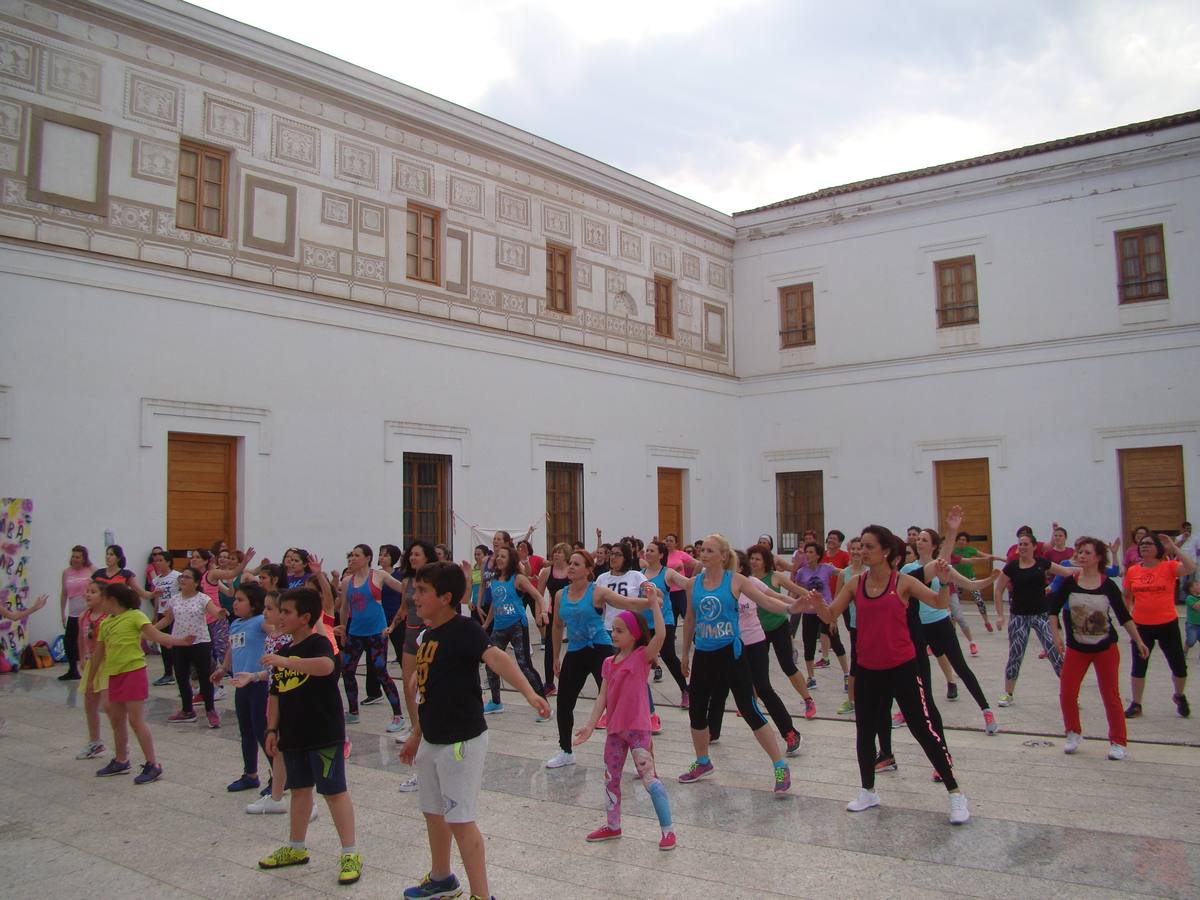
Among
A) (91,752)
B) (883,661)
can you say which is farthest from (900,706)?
(91,752)

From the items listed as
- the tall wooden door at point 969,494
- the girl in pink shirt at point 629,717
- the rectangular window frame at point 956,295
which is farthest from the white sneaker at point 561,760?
the rectangular window frame at point 956,295

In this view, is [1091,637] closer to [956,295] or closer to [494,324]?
[494,324]

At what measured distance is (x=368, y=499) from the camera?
1659 centimetres

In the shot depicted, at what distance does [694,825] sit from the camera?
19.9 ft

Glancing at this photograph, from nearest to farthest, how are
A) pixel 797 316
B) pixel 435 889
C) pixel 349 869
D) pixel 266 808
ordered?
1. pixel 435 889
2. pixel 349 869
3. pixel 266 808
4. pixel 797 316

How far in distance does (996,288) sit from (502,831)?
19.3 metres

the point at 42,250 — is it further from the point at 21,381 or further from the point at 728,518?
the point at 728,518

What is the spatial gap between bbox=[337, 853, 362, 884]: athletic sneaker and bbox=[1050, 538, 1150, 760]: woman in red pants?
538 centimetres

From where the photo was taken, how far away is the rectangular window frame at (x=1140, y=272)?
20109 millimetres

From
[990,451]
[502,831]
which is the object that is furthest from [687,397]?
[502,831]

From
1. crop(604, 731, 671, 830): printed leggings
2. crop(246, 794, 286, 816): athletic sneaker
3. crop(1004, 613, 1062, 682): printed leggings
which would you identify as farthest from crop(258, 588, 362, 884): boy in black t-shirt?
crop(1004, 613, 1062, 682): printed leggings

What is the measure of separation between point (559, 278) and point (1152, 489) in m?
12.8

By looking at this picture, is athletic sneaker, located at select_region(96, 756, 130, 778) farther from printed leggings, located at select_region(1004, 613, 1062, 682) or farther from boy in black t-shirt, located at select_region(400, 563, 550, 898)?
printed leggings, located at select_region(1004, 613, 1062, 682)

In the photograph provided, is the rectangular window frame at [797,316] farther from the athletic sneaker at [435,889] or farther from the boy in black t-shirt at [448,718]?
the athletic sneaker at [435,889]
